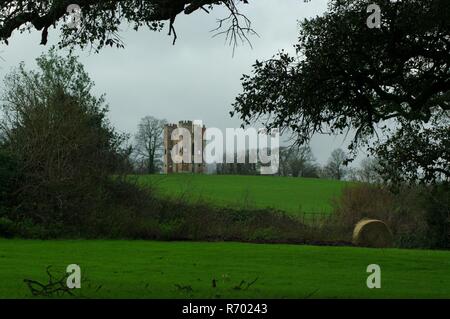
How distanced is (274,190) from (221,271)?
55720 mm

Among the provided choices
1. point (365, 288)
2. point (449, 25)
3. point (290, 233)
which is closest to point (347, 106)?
point (449, 25)

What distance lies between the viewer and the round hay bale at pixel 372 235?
4144cm

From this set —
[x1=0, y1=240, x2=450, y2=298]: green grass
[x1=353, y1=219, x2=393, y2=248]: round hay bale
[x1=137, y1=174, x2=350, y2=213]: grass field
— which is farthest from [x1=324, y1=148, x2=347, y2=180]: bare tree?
[x1=0, y1=240, x2=450, y2=298]: green grass

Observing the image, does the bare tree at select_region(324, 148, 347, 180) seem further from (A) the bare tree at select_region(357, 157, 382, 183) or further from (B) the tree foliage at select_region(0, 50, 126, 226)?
(B) the tree foliage at select_region(0, 50, 126, 226)

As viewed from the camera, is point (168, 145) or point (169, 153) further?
point (169, 153)

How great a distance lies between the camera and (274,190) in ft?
244

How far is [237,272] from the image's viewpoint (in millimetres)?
18859

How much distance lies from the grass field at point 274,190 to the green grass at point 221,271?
23.9m

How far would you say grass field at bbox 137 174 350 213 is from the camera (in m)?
59.9

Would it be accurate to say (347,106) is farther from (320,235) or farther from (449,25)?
(320,235)

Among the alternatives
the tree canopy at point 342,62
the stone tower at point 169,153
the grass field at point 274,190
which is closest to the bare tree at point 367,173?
the grass field at point 274,190

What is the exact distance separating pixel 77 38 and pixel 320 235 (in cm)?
3096

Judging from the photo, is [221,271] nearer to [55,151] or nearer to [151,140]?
[55,151]

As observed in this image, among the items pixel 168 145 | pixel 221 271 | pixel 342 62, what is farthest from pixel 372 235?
pixel 342 62
